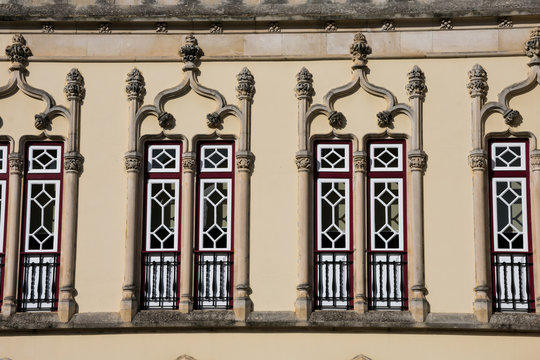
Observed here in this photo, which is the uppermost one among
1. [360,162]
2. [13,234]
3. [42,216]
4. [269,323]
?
[360,162]

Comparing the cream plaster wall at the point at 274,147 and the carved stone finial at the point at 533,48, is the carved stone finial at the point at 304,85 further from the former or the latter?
the carved stone finial at the point at 533,48

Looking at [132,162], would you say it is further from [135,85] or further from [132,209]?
[135,85]

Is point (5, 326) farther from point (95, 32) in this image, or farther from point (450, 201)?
point (450, 201)

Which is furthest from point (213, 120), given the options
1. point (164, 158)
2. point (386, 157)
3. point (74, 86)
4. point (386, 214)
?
point (386, 214)

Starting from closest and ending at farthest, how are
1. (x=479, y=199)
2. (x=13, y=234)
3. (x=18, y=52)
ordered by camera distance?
(x=479, y=199)
(x=13, y=234)
(x=18, y=52)

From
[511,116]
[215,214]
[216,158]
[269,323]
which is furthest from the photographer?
[216,158]

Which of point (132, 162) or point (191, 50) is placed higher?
point (191, 50)

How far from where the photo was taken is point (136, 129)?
22.1 meters

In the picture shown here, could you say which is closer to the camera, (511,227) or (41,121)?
(511,227)

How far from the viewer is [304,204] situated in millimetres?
21656

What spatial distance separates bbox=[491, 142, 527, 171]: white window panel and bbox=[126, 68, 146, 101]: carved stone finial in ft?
19.2

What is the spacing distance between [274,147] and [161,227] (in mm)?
2262

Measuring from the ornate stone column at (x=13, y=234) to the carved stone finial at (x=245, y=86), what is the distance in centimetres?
375

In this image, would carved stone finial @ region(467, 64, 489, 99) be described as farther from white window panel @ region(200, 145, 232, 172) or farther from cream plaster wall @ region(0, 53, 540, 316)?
white window panel @ region(200, 145, 232, 172)
